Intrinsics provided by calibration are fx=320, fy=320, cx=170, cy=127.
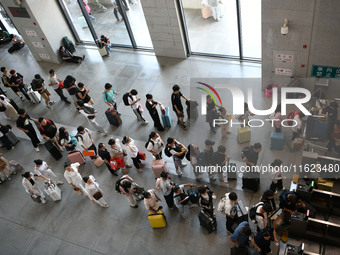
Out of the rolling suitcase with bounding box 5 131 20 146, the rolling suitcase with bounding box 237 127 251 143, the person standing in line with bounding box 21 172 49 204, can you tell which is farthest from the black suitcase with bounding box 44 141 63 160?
the rolling suitcase with bounding box 237 127 251 143

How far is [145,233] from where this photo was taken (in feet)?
25.9

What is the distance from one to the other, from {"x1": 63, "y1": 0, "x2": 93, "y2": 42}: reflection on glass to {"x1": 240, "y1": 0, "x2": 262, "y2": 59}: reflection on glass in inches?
279

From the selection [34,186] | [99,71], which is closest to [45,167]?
[34,186]

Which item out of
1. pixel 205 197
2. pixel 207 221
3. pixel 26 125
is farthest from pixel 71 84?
pixel 207 221

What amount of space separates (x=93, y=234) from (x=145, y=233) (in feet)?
4.48

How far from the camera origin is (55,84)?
11.3 meters

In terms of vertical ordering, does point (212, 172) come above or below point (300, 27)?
below

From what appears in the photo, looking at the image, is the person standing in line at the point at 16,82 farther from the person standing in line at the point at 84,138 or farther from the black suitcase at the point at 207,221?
the black suitcase at the point at 207,221

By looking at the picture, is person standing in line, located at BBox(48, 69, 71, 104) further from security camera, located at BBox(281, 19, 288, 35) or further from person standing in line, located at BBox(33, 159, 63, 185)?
security camera, located at BBox(281, 19, 288, 35)

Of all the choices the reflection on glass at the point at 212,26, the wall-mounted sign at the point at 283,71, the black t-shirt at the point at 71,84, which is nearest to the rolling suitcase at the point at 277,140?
the wall-mounted sign at the point at 283,71

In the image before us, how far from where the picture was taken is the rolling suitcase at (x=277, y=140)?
8.58 m

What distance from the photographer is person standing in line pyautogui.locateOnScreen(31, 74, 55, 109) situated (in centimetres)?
1123

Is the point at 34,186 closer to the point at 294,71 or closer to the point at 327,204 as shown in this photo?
the point at 327,204

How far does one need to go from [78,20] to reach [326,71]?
34.2ft
